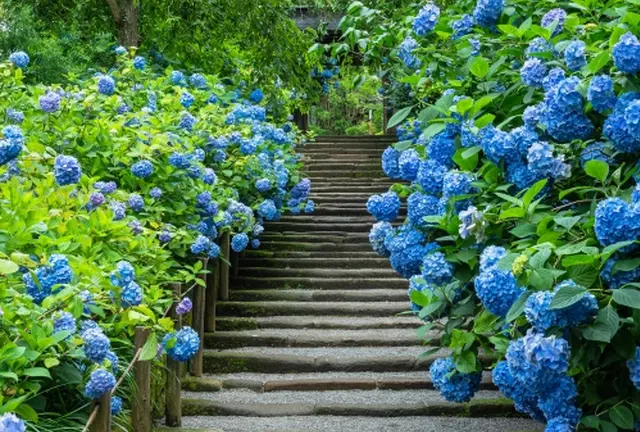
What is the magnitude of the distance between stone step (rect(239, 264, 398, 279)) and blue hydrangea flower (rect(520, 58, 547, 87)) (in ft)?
17.6

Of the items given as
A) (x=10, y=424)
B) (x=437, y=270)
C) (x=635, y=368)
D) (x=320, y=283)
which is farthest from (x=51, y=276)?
(x=320, y=283)

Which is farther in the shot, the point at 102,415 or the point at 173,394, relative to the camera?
the point at 173,394

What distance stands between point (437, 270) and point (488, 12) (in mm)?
1179

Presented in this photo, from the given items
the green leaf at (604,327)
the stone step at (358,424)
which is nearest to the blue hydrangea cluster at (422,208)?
the green leaf at (604,327)

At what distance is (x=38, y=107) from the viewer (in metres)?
5.28

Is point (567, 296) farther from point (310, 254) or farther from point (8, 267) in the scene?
point (310, 254)

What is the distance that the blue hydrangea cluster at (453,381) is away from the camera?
3363 mm

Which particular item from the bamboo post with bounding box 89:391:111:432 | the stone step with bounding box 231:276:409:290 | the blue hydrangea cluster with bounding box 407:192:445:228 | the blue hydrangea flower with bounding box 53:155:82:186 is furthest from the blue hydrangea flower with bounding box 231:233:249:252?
the bamboo post with bounding box 89:391:111:432

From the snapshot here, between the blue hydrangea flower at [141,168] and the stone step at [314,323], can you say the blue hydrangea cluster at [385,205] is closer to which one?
the blue hydrangea flower at [141,168]

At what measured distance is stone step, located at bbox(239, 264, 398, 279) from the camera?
332 inches

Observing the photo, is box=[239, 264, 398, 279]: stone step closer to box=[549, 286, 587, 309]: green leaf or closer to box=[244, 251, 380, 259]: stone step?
box=[244, 251, 380, 259]: stone step

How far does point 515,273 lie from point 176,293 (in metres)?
2.50

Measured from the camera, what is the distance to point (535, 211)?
9.46ft

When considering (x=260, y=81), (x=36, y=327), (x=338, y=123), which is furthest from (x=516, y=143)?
(x=338, y=123)
